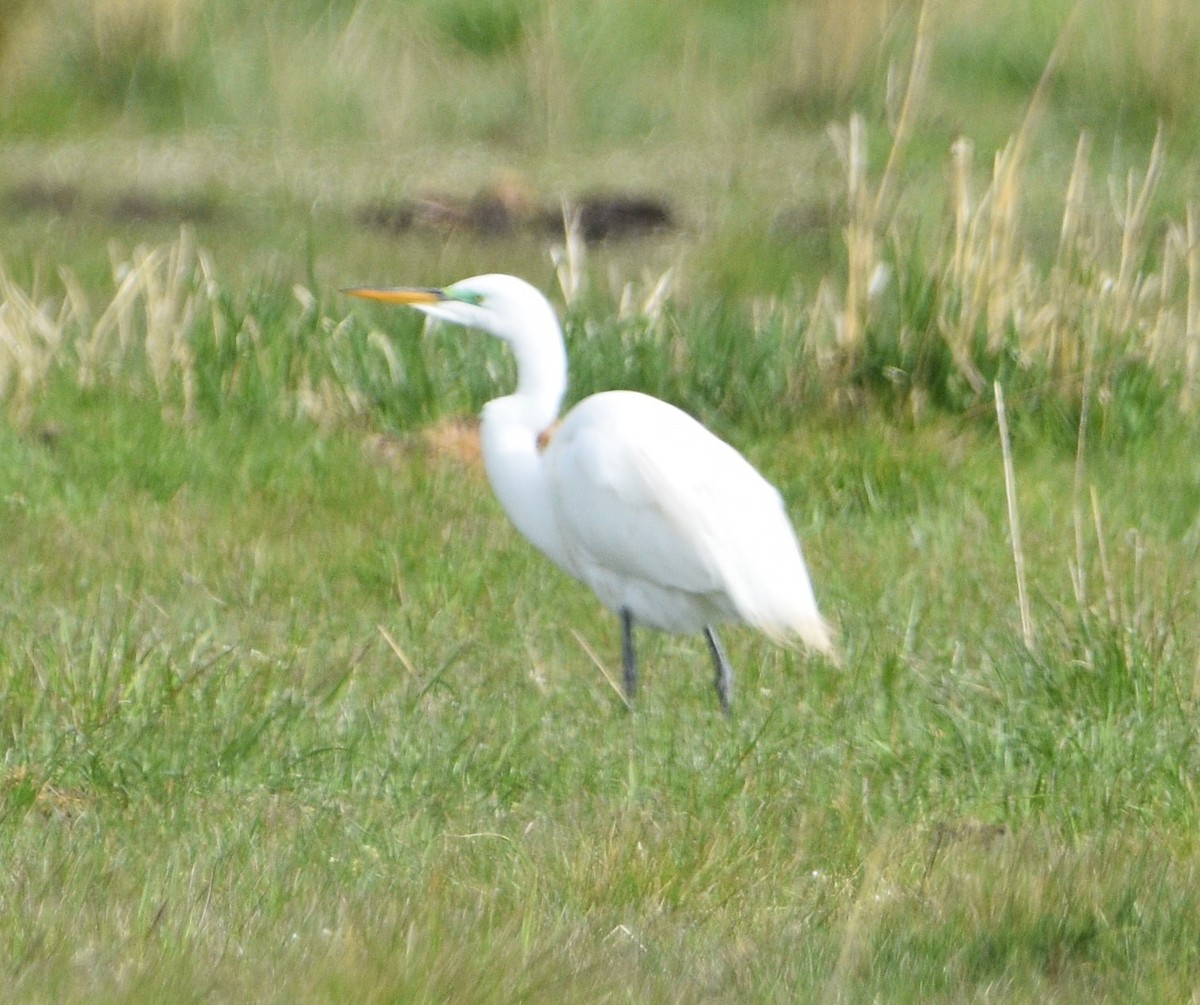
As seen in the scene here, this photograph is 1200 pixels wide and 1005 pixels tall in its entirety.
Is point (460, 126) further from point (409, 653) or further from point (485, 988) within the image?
point (485, 988)

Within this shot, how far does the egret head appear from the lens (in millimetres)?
4496

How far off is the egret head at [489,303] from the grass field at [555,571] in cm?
66

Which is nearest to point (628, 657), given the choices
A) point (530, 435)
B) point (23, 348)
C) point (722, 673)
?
point (722, 673)

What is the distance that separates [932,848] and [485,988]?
1067 millimetres

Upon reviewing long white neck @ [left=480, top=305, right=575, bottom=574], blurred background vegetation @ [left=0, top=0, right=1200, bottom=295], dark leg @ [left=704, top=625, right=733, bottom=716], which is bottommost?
blurred background vegetation @ [left=0, top=0, right=1200, bottom=295]

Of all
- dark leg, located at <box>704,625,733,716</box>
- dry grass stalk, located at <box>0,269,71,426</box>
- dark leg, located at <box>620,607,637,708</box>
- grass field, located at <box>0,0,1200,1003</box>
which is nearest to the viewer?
grass field, located at <box>0,0,1200,1003</box>

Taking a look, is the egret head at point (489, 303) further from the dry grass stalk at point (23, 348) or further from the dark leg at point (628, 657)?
the dry grass stalk at point (23, 348)

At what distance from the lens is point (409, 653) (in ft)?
14.4

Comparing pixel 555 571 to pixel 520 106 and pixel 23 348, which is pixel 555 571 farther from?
pixel 520 106

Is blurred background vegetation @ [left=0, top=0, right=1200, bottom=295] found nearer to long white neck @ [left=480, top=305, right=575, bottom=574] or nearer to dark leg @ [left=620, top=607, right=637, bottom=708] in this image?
long white neck @ [left=480, top=305, right=575, bottom=574]

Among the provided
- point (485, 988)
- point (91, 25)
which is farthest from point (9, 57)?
point (485, 988)

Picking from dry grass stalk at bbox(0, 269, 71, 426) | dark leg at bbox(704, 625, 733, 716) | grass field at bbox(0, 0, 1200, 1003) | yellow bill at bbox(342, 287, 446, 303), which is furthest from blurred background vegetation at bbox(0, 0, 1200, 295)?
dark leg at bbox(704, 625, 733, 716)

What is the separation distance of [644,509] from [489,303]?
63cm

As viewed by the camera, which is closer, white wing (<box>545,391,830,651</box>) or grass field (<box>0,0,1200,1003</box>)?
grass field (<box>0,0,1200,1003</box>)
